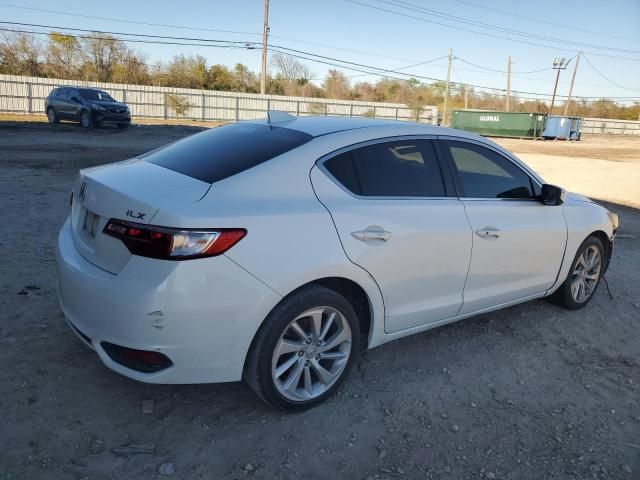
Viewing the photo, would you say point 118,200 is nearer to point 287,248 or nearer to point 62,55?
point 287,248

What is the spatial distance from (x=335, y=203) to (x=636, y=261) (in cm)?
535

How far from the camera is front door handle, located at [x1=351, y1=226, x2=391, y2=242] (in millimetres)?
2867

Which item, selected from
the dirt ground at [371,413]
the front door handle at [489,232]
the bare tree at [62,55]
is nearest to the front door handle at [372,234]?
the front door handle at [489,232]

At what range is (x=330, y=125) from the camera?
3.34 meters

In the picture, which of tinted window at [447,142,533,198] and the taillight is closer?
the taillight

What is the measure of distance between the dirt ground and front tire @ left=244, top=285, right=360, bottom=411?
0.15 m

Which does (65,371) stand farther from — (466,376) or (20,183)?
(20,183)

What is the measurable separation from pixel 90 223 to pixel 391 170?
179 cm

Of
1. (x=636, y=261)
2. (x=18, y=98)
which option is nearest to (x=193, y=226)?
(x=636, y=261)

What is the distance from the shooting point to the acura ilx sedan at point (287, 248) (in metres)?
2.43

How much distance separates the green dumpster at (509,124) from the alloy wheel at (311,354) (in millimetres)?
43537

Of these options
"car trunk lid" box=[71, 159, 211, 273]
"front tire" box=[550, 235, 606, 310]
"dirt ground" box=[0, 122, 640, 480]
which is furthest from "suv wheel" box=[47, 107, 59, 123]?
"front tire" box=[550, 235, 606, 310]

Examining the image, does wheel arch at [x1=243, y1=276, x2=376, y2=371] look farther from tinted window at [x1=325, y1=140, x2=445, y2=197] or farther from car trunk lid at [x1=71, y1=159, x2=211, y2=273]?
car trunk lid at [x1=71, y1=159, x2=211, y2=273]

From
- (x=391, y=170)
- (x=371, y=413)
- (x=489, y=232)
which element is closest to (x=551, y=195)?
(x=489, y=232)
